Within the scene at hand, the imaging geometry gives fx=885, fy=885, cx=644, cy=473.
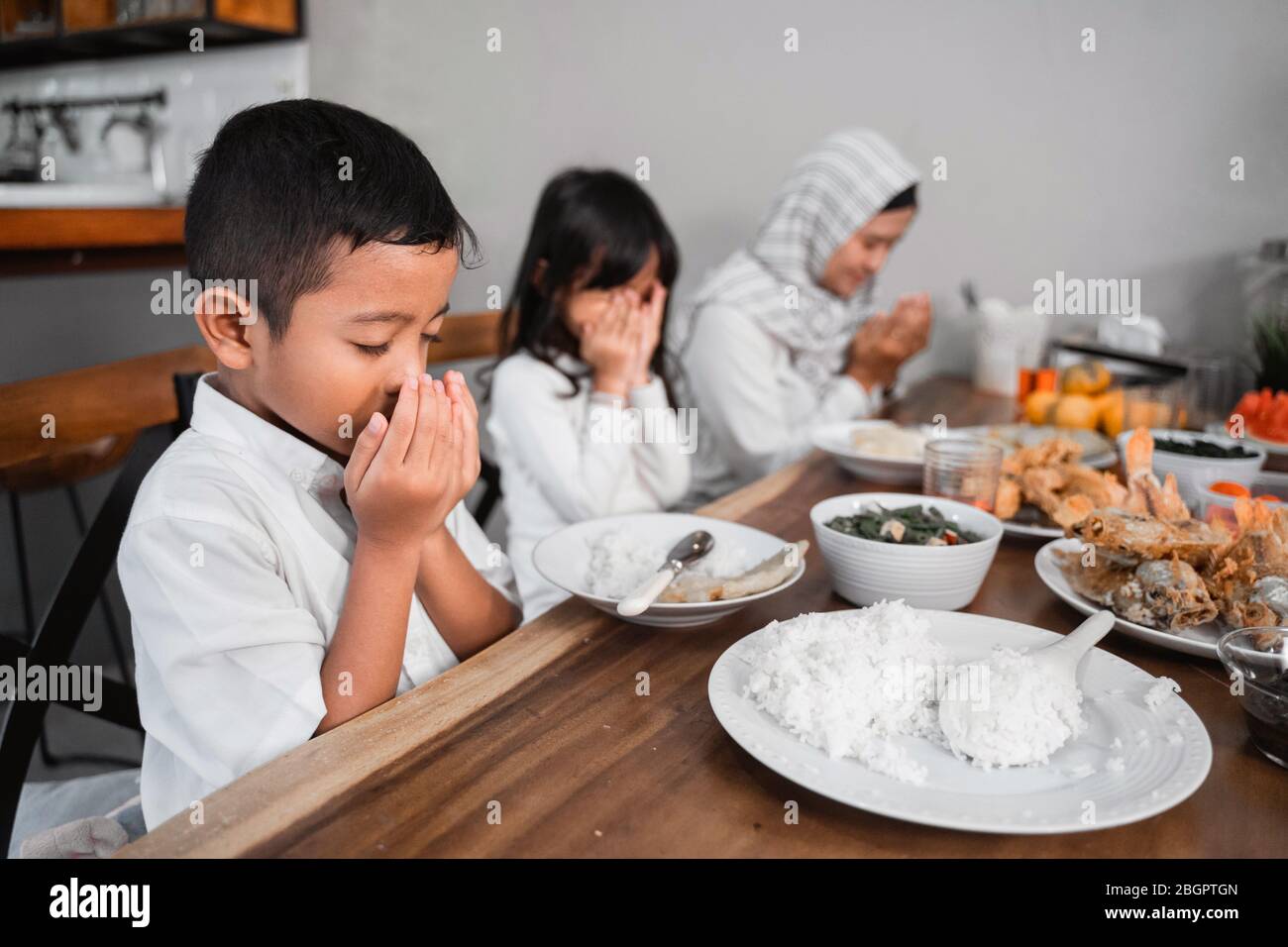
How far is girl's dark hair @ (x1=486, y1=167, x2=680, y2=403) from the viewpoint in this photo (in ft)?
5.49

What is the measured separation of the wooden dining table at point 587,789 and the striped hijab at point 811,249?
1.57 m

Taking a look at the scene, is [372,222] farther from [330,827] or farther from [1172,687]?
[1172,687]

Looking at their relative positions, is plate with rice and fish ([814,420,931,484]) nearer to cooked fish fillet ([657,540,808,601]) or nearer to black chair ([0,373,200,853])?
cooked fish fillet ([657,540,808,601])

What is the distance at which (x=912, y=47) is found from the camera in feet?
8.25

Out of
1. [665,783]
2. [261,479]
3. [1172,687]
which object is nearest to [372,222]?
[261,479]

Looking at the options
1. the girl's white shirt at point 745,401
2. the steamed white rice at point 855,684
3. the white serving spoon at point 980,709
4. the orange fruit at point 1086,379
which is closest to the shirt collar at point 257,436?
the steamed white rice at point 855,684

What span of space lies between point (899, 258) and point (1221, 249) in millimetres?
837

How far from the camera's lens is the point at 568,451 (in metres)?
1.65

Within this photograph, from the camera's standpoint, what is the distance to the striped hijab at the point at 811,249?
2.21m

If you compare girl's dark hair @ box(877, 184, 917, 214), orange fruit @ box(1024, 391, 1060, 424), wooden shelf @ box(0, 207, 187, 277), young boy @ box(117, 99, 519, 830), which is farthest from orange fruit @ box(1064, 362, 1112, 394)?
wooden shelf @ box(0, 207, 187, 277)

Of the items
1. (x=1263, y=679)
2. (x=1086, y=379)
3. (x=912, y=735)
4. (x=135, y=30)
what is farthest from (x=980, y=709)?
(x=135, y=30)

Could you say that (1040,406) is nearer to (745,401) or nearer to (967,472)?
(745,401)

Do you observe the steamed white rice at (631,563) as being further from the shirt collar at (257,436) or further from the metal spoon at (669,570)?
the shirt collar at (257,436)

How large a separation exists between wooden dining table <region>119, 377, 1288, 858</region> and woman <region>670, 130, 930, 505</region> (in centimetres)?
142
